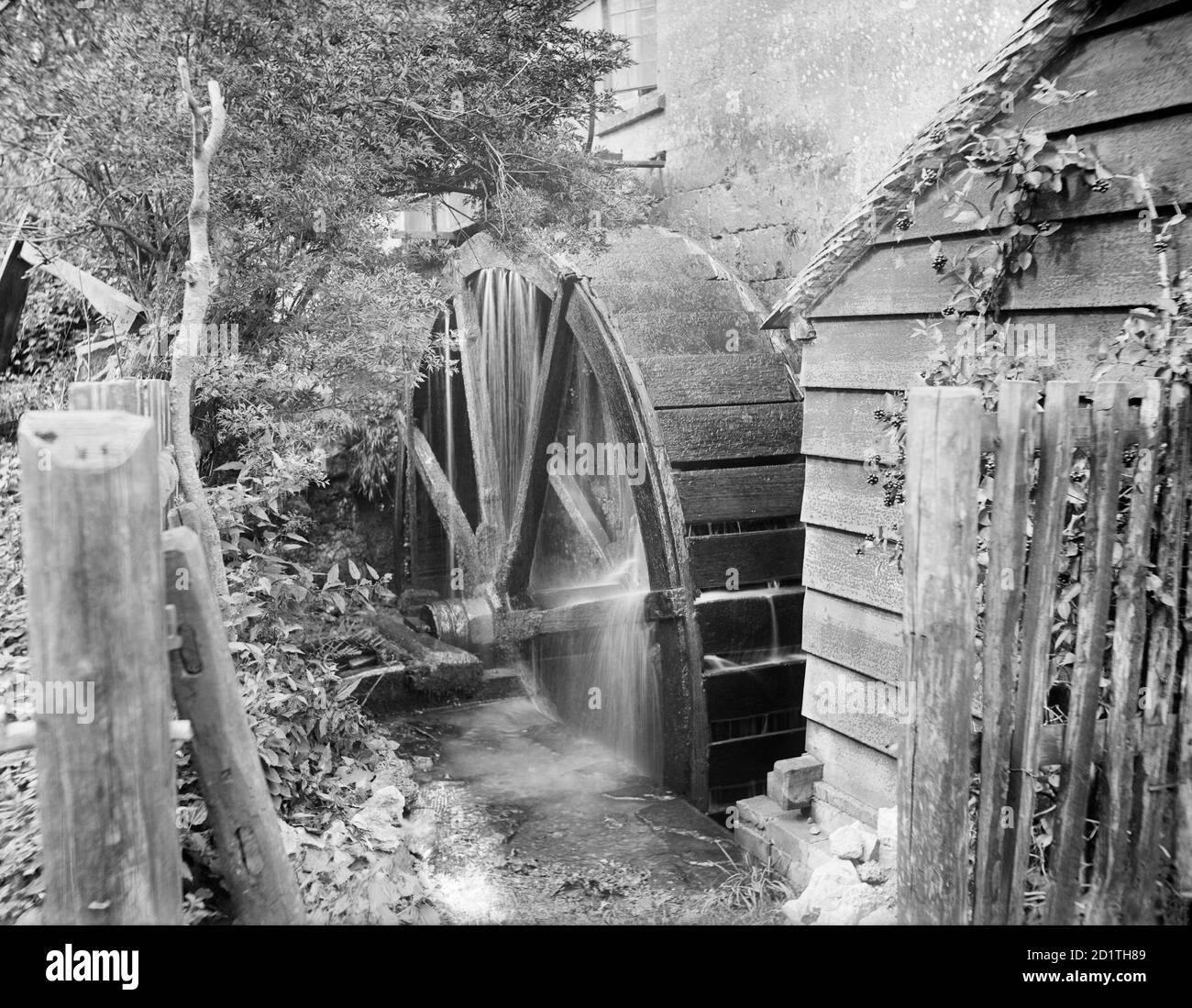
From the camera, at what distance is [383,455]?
300 inches

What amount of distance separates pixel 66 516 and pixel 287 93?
128 inches

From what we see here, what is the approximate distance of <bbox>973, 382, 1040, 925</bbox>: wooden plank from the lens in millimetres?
1589

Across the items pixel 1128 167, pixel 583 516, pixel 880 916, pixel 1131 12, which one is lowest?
pixel 880 916

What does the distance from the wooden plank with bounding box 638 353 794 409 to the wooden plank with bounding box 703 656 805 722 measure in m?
1.35

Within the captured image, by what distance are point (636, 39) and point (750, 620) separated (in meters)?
4.01

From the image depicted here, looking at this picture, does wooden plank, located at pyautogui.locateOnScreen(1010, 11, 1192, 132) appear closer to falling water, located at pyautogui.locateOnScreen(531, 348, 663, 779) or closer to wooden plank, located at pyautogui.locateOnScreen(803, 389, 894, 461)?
wooden plank, located at pyautogui.locateOnScreen(803, 389, 894, 461)

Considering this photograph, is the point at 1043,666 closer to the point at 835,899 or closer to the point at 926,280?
the point at 835,899

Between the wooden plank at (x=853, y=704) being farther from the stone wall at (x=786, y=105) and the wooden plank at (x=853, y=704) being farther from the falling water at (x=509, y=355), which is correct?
the falling water at (x=509, y=355)

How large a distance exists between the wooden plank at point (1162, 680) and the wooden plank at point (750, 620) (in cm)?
313

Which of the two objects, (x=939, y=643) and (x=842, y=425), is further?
(x=842, y=425)

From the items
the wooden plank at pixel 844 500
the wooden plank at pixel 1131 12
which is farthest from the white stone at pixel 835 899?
the wooden plank at pixel 1131 12

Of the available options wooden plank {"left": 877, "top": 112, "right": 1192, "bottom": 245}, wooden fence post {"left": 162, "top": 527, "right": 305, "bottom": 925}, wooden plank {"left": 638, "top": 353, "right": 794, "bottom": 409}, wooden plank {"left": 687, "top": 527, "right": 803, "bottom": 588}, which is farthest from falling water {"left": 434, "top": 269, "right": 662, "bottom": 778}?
wooden fence post {"left": 162, "top": 527, "right": 305, "bottom": 925}

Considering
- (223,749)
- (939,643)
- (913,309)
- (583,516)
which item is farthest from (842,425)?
(583,516)

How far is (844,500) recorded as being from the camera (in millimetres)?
3443
